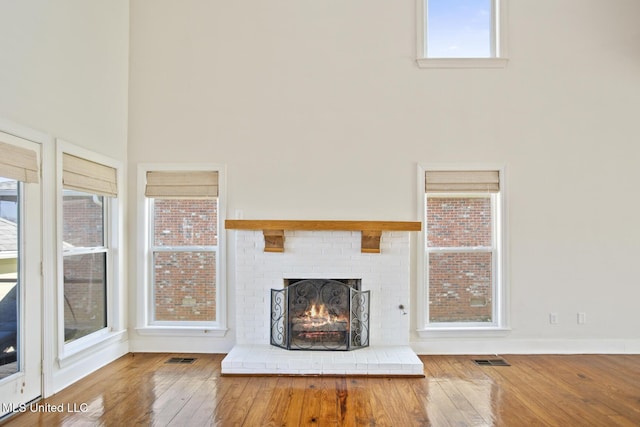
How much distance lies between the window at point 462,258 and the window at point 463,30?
1.47 metres

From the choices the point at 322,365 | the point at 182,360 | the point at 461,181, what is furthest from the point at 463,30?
the point at 182,360

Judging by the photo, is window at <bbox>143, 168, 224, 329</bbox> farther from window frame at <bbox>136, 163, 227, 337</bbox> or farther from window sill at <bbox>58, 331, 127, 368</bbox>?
window sill at <bbox>58, 331, 127, 368</bbox>

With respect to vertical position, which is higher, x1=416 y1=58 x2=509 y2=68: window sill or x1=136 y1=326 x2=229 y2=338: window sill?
x1=416 y1=58 x2=509 y2=68: window sill

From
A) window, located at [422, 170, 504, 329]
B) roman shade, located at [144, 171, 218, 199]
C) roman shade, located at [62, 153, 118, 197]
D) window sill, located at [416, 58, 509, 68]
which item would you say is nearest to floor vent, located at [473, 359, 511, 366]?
window, located at [422, 170, 504, 329]

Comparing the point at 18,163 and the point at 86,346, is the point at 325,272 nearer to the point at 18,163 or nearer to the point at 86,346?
the point at 86,346

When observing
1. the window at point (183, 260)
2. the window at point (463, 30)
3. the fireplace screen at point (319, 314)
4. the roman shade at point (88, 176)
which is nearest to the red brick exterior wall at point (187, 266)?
the window at point (183, 260)

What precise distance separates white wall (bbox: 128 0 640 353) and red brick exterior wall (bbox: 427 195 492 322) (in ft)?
0.81

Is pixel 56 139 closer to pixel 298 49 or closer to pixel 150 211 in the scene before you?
pixel 150 211

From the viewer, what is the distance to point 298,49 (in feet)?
14.8

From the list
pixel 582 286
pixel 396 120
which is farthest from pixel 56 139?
pixel 582 286

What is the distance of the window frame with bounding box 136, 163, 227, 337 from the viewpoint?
4.45 metres

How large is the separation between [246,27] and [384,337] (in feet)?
11.5

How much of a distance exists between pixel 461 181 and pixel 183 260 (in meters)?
3.03

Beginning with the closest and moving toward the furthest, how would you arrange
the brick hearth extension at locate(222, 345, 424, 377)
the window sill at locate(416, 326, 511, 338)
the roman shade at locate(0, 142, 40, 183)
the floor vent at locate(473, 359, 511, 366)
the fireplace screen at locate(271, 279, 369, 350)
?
the roman shade at locate(0, 142, 40, 183)
the brick hearth extension at locate(222, 345, 424, 377)
the floor vent at locate(473, 359, 511, 366)
the fireplace screen at locate(271, 279, 369, 350)
the window sill at locate(416, 326, 511, 338)
